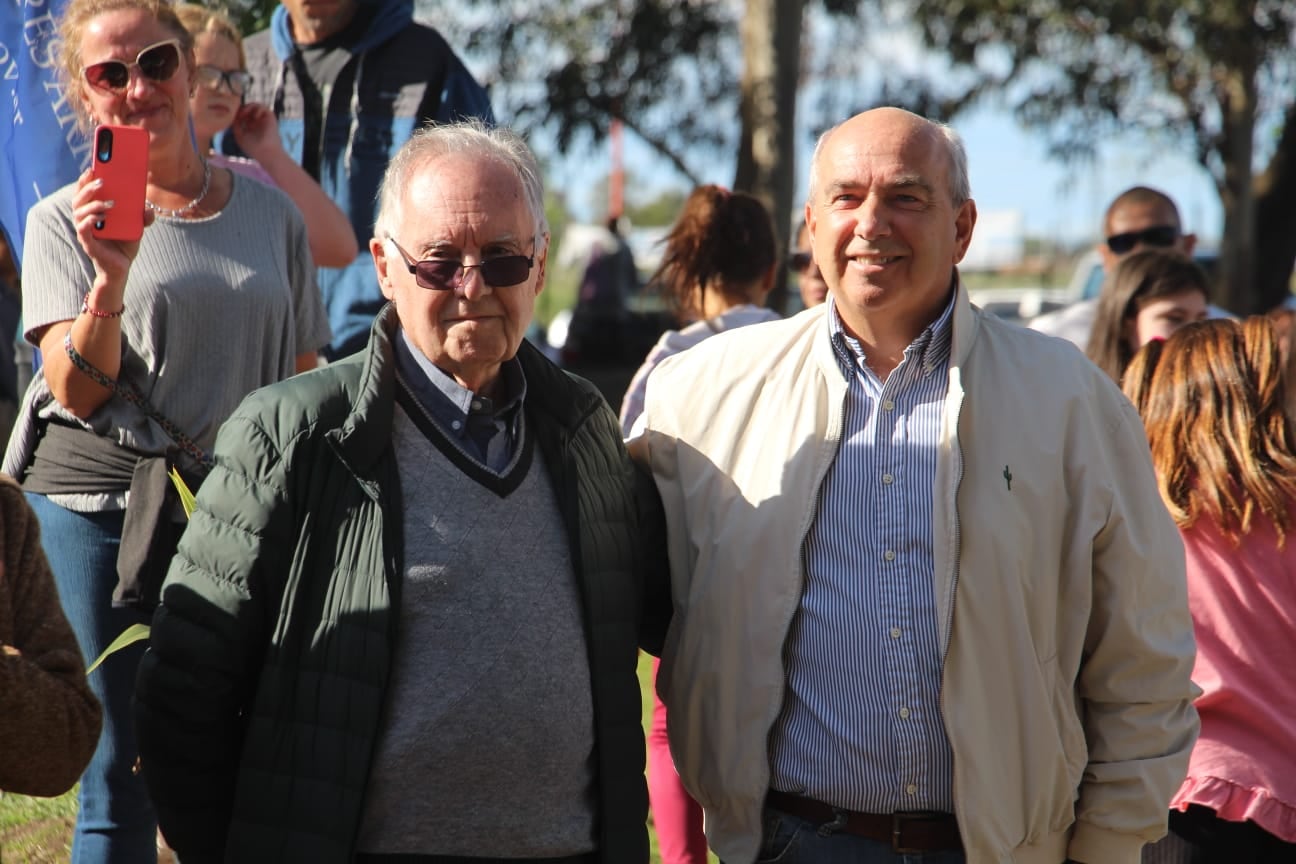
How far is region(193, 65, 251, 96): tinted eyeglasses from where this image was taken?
157 inches

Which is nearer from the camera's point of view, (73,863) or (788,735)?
(788,735)

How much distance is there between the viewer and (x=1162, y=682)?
9.16 feet

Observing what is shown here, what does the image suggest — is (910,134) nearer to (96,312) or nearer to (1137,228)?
(96,312)

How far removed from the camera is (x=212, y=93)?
3.99 metres

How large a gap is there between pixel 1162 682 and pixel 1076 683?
0.16 m

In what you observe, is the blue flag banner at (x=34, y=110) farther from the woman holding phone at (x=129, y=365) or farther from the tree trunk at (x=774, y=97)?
the tree trunk at (x=774, y=97)

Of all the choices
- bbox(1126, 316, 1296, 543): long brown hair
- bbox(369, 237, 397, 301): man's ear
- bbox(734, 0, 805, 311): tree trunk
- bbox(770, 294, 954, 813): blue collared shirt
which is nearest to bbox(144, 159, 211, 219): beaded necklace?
bbox(369, 237, 397, 301): man's ear

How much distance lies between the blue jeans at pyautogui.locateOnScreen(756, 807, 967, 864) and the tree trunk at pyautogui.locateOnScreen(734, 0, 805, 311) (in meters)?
8.46

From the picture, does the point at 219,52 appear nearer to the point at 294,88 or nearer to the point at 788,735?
the point at 294,88

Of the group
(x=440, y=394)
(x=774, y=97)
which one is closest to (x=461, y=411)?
(x=440, y=394)

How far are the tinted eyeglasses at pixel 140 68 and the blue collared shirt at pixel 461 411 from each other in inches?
43.6

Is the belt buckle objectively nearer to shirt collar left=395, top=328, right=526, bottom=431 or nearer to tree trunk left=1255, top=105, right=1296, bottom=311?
shirt collar left=395, top=328, right=526, bottom=431

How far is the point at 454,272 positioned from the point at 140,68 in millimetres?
1216

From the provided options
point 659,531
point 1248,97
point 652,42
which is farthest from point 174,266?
point 1248,97
